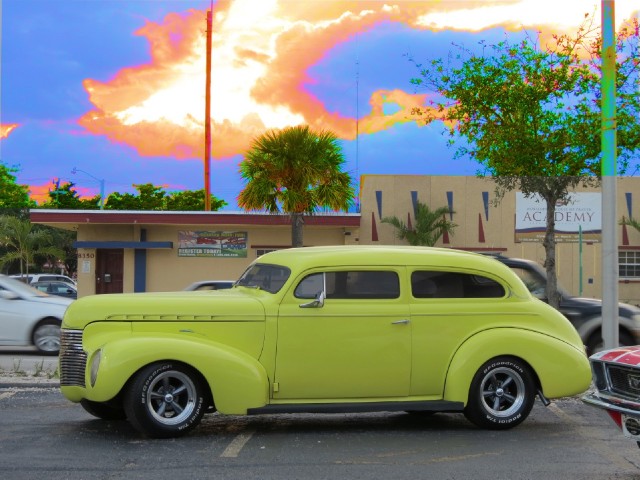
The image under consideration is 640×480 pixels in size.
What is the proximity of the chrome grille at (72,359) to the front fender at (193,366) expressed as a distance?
0.10 m

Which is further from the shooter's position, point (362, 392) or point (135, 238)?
point (135, 238)

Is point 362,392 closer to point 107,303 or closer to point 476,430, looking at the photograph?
point 476,430

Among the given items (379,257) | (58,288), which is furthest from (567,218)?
(379,257)

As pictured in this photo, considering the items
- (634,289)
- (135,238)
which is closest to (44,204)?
(135,238)

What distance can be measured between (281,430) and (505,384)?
7.30 feet

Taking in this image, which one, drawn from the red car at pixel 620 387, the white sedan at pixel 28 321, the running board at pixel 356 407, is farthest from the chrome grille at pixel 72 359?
the white sedan at pixel 28 321

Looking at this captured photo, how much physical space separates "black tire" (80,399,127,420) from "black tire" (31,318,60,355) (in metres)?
7.16

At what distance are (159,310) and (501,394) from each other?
338 centimetres

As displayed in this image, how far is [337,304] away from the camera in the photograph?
25.5ft

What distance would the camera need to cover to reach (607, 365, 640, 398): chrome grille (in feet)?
20.3

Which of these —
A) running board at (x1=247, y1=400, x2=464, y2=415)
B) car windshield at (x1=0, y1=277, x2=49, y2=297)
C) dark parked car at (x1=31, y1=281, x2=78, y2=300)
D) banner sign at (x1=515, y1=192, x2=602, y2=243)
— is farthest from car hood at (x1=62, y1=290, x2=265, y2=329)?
banner sign at (x1=515, y1=192, x2=602, y2=243)

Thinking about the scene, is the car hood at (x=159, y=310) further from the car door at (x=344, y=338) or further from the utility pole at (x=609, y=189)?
the utility pole at (x=609, y=189)

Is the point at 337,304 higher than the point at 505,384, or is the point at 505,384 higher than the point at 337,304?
the point at 337,304

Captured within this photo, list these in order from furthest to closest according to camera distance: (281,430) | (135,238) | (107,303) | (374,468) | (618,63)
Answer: (135,238)
(618,63)
(281,430)
(107,303)
(374,468)
